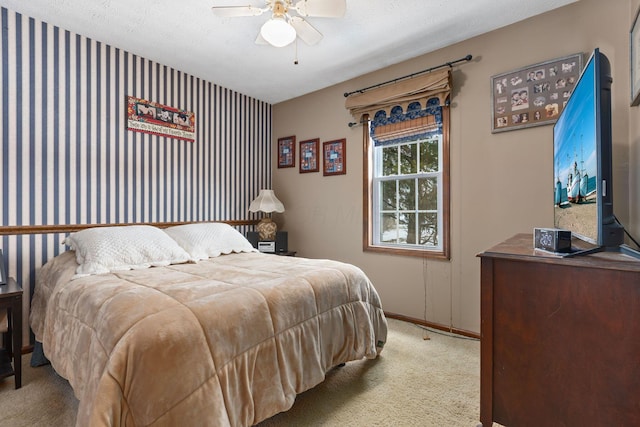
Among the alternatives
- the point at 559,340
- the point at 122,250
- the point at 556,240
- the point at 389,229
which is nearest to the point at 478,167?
the point at 389,229

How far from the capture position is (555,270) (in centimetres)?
111

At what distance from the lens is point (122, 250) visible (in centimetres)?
223

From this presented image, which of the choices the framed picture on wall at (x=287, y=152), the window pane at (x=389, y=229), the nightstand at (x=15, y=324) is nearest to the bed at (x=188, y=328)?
the nightstand at (x=15, y=324)

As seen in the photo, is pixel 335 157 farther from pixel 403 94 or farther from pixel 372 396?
pixel 372 396

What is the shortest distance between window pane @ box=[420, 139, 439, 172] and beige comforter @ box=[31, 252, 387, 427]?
1.50 meters

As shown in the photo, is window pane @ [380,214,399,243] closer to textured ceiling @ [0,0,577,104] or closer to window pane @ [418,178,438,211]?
window pane @ [418,178,438,211]

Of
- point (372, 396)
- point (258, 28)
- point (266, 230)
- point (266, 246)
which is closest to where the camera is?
point (372, 396)

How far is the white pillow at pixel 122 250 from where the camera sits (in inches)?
Answer: 82.7

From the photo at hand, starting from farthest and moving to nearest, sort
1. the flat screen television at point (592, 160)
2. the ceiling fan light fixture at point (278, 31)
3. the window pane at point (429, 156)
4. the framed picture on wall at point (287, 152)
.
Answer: the framed picture on wall at point (287, 152) → the window pane at point (429, 156) → the ceiling fan light fixture at point (278, 31) → the flat screen television at point (592, 160)

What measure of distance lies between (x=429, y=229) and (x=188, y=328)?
2.52 meters

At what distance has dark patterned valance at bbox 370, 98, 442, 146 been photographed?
2.99 m

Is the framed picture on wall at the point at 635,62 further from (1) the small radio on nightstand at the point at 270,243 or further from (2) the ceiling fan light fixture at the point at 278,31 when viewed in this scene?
(1) the small radio on nightstand at the point at 270,243

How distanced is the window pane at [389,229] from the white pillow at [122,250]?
79.6 inches

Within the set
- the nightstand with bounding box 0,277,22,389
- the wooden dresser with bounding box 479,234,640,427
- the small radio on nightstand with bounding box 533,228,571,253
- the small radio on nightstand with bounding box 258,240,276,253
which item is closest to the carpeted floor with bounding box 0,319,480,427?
the nightstand with bounding box 0,277,22,389
